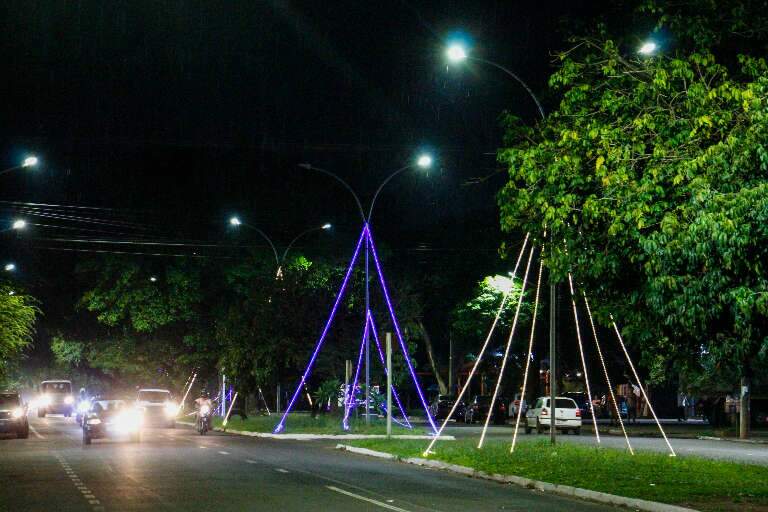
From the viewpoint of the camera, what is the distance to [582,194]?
18797 millimetres

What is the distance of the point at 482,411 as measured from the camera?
66438mm

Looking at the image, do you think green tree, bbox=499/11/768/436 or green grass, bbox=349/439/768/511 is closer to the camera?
green tree, bbox=499/11/768/436

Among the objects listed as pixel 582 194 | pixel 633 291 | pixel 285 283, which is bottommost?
pixel 633 291

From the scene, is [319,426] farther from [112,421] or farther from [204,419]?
[112,421]

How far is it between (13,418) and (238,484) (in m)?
25.2

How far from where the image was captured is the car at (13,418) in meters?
43.9

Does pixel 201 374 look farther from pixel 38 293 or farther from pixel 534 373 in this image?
pixel 534 373

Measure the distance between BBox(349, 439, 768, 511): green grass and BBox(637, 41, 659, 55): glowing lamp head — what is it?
6.36 metres

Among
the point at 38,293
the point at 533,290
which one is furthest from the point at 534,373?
the point at 38,293

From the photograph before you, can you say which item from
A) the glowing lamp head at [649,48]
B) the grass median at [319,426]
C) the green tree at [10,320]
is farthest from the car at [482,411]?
the glowing lamp head at [649,48]

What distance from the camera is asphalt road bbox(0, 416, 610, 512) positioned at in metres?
17.6

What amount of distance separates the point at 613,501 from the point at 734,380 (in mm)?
31803

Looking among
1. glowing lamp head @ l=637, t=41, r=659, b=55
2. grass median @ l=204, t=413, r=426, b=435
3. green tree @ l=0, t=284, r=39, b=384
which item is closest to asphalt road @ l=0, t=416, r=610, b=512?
glowing lamp head @ l=637, t=41, r=659, b=55

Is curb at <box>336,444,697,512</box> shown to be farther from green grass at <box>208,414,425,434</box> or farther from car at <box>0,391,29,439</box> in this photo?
car at <box>0,391,29,439</box>
